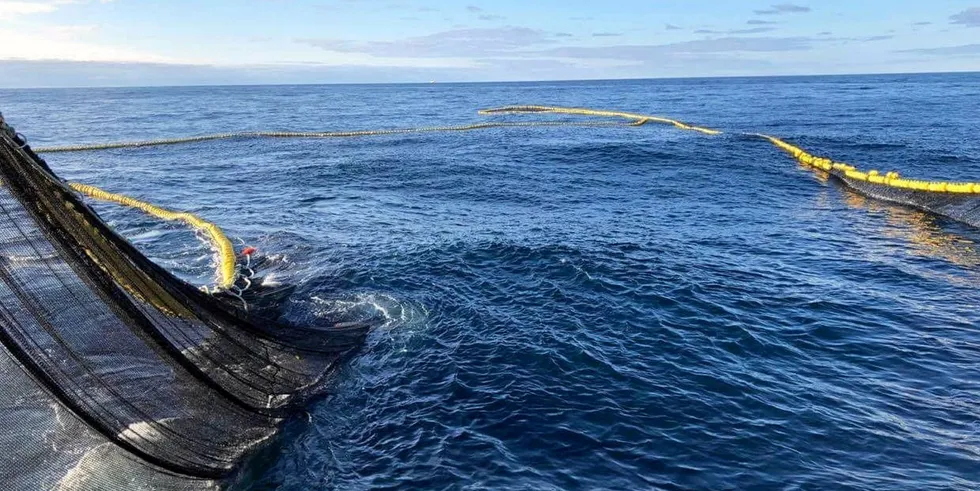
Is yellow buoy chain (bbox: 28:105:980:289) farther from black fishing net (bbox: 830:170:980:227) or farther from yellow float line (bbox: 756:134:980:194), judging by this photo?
black fishing net (bbox: 830:170:980:227)

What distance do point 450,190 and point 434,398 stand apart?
2920 centimetres

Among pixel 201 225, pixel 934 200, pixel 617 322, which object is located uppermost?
pixel 934 200

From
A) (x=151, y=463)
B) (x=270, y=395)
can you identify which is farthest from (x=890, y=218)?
(x=151, y=463)

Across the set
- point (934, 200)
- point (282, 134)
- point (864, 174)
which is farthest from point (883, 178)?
Answer: point (282, 134)

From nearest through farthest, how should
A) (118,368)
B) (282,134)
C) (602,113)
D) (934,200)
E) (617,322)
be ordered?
(118,368) < (617,322) < (934,200) < (282,134) < (602,113)

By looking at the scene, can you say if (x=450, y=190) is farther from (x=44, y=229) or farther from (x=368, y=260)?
(x=44, y=229)

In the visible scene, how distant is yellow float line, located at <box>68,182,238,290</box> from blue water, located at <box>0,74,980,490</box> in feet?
4.26

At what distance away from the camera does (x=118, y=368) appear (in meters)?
15.4

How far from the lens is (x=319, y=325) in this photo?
2133cm

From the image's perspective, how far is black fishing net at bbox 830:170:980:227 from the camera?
32625 millimetres

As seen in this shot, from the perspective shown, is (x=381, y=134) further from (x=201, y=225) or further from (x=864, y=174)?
(x=864, y=174)

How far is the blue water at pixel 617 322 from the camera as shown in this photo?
1440 centimetres

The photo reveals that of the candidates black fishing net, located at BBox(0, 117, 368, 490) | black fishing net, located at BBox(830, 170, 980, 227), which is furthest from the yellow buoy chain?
black fishing net, located at BBox(0, 117, 368, 490)

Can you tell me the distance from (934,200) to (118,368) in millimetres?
41525
